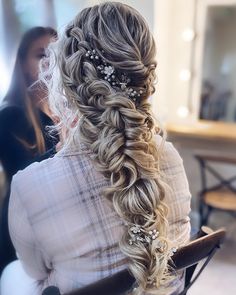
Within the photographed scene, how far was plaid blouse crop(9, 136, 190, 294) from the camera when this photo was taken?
62 centimetres

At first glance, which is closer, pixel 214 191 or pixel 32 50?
pixel 32 50

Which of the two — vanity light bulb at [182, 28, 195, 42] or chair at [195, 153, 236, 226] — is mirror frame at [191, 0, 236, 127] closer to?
vanity light bulb at [182, 28, 195, 42]

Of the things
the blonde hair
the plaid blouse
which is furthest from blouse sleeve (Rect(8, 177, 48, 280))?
the blonde hair

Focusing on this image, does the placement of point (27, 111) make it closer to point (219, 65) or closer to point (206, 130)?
point (206, 130)

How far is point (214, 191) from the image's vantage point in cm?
179

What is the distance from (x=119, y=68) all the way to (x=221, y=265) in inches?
52.7

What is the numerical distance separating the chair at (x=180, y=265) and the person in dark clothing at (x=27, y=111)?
9.8 inches

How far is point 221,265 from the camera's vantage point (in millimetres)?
1624

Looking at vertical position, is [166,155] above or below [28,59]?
below

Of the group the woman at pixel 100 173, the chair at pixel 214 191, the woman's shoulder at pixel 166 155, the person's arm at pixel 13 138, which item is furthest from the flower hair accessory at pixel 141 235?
the chair at pixel 214 191

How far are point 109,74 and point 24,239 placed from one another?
1.14 feet

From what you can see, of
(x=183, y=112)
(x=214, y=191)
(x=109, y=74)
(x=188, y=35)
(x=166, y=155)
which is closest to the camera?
(x=109, y=74)

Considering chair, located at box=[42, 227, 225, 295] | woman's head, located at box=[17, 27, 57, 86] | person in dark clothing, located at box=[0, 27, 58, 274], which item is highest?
woman's head, located at box=[17, 27, 57, 86]

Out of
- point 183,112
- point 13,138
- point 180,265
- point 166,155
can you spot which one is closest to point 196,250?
point 180,265
